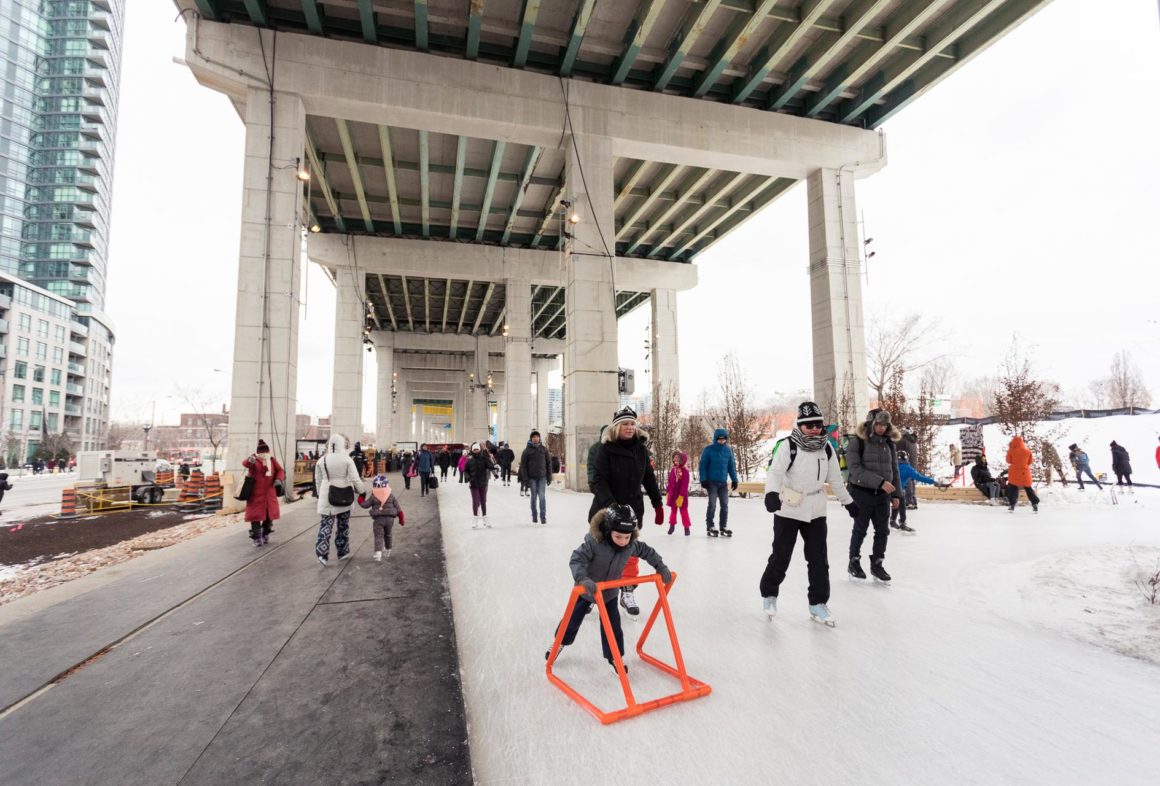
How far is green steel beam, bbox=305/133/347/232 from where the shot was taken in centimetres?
1856

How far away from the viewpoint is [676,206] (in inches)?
916

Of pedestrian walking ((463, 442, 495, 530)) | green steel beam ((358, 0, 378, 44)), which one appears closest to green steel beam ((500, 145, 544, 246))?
green steel beam ((358, 0, 378, 44))

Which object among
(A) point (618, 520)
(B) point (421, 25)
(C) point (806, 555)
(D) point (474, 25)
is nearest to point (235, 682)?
(A) point (618, 520)

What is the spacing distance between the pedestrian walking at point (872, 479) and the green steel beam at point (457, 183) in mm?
16842

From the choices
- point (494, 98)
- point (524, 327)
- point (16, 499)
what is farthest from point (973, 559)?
point (16, 499)

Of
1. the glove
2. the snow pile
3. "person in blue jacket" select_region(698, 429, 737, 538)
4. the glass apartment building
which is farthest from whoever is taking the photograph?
the glass apartment building

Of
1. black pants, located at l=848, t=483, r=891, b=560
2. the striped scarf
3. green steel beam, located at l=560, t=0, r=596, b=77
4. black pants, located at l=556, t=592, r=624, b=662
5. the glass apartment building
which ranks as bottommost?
black pants, located at l=556, t=592, r=624, b=662

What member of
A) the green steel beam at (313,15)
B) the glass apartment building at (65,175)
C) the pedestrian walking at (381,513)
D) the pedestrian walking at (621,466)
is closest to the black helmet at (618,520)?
the pedestrian walking at (621,466)

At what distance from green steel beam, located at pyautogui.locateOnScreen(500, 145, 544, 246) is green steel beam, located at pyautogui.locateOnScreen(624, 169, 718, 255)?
6.58m

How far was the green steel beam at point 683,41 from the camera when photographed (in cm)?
1284

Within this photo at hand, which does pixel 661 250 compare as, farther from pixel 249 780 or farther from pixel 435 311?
pixel 249 780

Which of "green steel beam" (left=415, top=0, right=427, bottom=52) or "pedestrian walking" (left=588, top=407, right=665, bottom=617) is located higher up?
"green steel beam" (left=415, top=0, right=427, bottom=52)

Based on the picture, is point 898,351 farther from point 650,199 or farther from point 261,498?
point 261,498

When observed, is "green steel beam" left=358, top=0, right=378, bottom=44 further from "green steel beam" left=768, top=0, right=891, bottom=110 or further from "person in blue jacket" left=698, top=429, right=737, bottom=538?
"person in blue jacket" left=698, top=429, right=737, bottom=538
